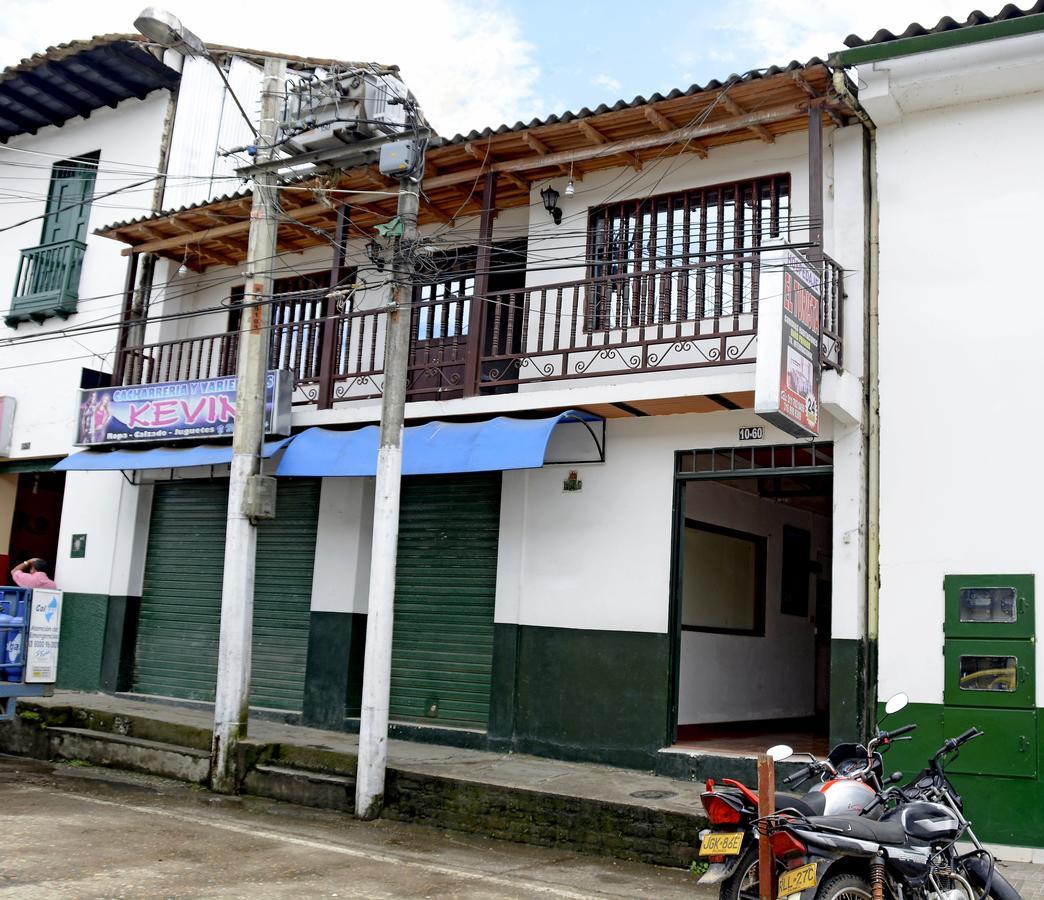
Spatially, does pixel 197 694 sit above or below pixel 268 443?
below

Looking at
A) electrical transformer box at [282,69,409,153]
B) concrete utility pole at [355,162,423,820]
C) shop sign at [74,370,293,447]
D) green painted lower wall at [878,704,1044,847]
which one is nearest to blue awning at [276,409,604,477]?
shop sign at [74,370,293,447]

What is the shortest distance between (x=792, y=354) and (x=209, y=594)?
894 centimetres

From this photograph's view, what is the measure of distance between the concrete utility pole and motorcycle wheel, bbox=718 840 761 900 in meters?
4.72

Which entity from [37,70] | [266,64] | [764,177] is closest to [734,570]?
[764,177]

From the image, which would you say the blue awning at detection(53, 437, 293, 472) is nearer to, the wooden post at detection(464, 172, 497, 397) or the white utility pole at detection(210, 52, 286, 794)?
the white utility pole at detection(210, 52, 286, 794)

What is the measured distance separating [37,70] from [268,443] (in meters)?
7.67

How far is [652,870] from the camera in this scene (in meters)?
8.51

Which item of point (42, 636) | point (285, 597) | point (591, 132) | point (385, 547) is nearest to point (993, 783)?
point (385, 547)

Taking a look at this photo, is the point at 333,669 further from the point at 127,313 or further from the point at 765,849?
the point at 765,849

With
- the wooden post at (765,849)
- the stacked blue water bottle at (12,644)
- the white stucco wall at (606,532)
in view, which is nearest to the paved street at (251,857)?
the stacked blue water bottle at (12,644)

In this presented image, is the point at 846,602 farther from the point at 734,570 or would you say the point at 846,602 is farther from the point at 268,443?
the point at 268,443

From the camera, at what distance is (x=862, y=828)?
5664 millimetres

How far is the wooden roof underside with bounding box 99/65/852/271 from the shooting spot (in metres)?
10.2

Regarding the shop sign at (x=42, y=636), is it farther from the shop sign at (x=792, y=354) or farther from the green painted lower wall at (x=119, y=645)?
the shop sign at (x=792, y=354)
